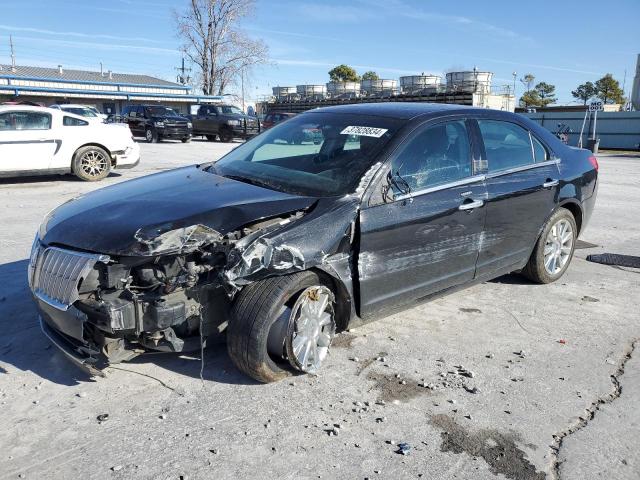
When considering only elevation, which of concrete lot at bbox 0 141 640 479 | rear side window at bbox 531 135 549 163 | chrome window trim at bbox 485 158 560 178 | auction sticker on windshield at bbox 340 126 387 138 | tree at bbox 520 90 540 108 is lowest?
concrete lot at bbox 0 141 640 479

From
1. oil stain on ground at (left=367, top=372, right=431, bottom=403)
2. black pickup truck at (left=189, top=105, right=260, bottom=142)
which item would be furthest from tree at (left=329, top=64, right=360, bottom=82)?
oil stain on ground at (left=367, top=372, right=431, bottom=403)

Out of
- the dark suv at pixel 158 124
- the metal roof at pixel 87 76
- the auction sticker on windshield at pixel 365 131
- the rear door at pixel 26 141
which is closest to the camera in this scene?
the auction sticker on windshield at pixel 365 131

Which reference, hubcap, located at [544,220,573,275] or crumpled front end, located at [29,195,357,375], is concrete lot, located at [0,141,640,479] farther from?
hubcap, located at [544,220,573,275]

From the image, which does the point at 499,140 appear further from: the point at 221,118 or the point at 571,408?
the point at 221,118

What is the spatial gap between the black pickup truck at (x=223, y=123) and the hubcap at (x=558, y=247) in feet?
74.8

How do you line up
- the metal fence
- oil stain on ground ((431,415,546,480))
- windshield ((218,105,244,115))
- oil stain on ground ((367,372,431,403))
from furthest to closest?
1. the metal fence
2. windshield ((218,105,244,115))
3. oil stain on ground ((367,372,431,403))
4. oil stain on ground ((431,415,546,480))

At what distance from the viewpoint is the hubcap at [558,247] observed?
536cm

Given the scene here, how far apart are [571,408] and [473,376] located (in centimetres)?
61

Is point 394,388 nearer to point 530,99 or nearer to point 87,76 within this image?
point 87,76

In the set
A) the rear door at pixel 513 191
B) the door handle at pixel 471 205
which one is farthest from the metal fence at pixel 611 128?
the door handle at pixel 471 205

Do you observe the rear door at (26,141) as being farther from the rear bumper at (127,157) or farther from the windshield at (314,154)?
the windshield at (314,154)

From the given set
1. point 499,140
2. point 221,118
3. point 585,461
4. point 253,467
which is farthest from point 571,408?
point 221,118

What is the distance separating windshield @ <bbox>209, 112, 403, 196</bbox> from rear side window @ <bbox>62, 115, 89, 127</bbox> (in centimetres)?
788

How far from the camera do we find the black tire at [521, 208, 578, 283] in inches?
205
